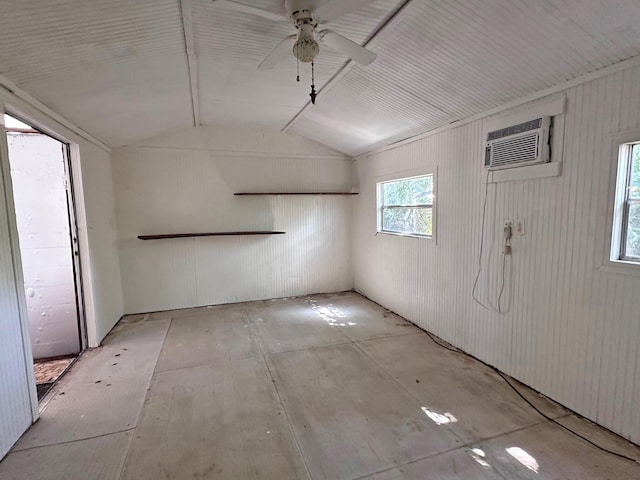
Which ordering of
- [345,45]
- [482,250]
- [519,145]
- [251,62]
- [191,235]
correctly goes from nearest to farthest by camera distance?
[345,45], [519,145], [251,62], [482,250], [191,235]

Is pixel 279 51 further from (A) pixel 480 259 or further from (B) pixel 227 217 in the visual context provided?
(B) pixel 227 217

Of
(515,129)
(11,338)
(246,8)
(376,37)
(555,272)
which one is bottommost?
(11,338)

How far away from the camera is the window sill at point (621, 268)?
6.31ft

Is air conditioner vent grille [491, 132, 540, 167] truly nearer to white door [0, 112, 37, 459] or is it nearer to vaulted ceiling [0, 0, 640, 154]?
vaulted ceiling [0, 0, 640, 154]

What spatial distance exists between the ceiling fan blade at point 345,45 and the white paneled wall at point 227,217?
3.28 meters

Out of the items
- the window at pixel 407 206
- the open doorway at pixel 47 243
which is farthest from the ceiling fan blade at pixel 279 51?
the open doorway at pixel 47 243

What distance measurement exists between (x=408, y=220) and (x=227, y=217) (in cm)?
270

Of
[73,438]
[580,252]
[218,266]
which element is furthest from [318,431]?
[218,266]

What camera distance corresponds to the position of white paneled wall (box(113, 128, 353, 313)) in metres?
4.57

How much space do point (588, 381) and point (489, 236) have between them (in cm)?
127

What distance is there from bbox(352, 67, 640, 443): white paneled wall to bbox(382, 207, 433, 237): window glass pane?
0.33 meters

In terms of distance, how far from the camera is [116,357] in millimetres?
3279

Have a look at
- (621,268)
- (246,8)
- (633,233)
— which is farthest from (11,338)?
(633,233)

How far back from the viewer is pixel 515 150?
2580 millimetres
